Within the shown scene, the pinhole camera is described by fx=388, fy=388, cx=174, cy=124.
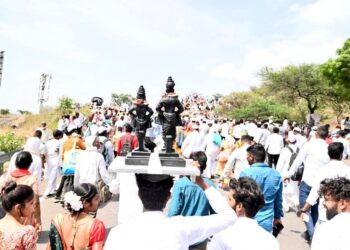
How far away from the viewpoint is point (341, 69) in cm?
2652

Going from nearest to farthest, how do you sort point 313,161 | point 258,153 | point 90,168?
point 258,153, point 313,161, point 90,168

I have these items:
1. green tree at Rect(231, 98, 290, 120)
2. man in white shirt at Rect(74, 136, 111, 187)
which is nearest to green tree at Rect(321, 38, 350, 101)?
green tree at Rect(231, 98, 290, 120)

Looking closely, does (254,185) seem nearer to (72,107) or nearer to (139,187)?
(139,187)

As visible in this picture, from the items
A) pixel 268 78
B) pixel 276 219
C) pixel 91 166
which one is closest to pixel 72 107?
pixel 268 78

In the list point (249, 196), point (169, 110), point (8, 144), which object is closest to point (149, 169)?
point (249, 196)

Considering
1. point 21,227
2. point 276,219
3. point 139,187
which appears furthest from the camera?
point 276,219

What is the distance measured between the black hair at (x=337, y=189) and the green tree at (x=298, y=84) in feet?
109

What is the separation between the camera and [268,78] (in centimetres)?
3744

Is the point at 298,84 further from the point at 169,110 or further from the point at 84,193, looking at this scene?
the point at 84,193

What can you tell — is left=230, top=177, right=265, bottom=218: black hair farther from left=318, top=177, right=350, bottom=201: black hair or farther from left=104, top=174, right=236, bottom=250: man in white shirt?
left=318, top=177, right=350, bottom=201: black hair

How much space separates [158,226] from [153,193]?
0.60 feet

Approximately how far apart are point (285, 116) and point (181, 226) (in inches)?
1394

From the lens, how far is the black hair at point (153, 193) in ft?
6.79

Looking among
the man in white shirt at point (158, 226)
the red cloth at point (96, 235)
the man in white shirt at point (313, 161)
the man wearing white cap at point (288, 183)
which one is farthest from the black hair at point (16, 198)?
the man wearing white cap at point (288, 183)
